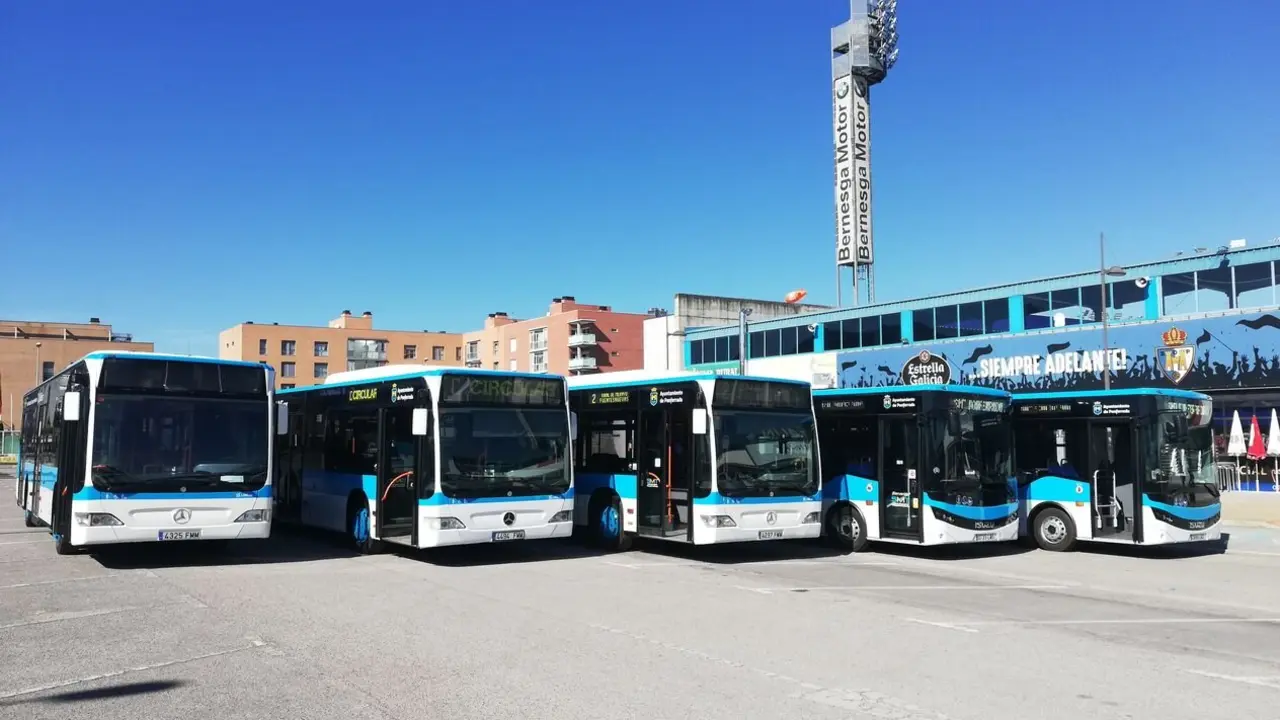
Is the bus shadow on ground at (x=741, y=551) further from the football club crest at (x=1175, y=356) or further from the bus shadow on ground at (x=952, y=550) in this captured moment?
the football club crest at (x=1175, y=356)

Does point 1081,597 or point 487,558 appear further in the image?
point 487,558

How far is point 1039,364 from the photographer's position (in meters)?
36.2

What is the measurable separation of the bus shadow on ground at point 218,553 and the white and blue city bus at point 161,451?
31.1 inches

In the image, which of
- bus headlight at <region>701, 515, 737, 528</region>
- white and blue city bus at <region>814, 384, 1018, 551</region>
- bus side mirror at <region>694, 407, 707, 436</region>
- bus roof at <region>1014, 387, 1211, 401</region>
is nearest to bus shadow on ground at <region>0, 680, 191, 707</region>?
bus side mirror at <region>694, 407, 707, 436</region>

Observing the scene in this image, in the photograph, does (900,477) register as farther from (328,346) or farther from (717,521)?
(328,346)

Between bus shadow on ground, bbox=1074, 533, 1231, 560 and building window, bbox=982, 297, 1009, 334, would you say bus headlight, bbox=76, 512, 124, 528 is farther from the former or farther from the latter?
building window, bbox=982, 297, 1009, 334

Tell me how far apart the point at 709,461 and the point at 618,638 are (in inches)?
239

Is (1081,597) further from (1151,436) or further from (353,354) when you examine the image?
(353,354)

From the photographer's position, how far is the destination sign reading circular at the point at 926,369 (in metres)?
39.5

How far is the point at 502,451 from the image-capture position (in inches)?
570

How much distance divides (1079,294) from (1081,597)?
87.1 feet

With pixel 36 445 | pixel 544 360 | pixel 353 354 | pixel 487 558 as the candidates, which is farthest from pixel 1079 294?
pixel 353 354

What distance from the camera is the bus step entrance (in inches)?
678

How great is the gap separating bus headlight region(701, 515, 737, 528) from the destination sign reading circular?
2620 centimetres
